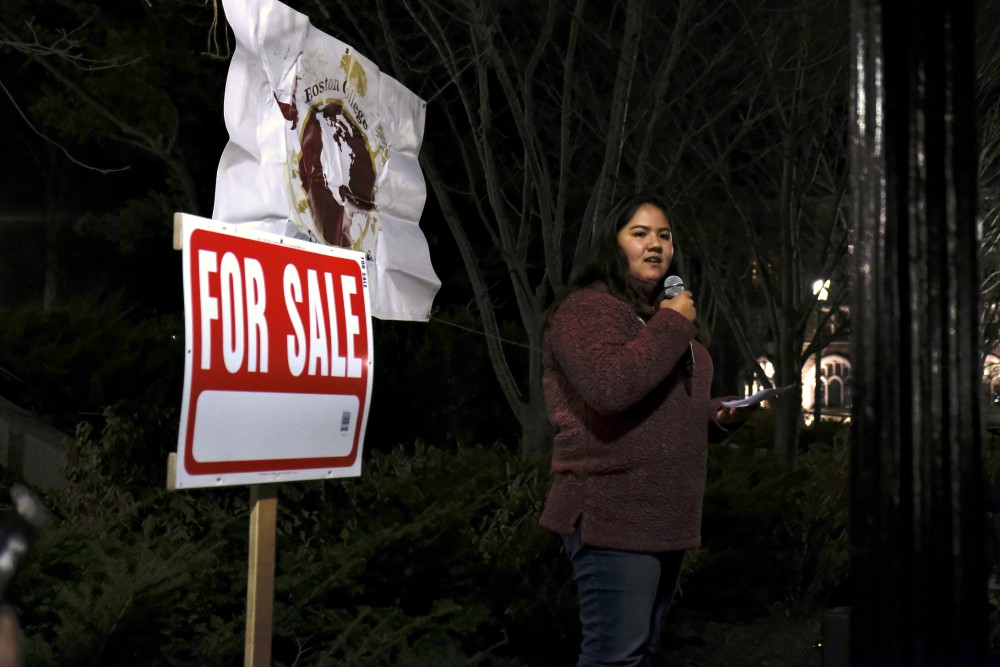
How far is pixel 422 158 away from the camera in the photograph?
823 centimetres

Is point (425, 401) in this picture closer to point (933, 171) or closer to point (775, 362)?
point (775, 362)

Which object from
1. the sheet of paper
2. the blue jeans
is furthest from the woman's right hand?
the blue jeans

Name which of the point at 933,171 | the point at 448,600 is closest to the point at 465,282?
the point at 448,600

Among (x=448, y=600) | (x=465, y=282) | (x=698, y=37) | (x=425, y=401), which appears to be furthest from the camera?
(x=465, y=282)

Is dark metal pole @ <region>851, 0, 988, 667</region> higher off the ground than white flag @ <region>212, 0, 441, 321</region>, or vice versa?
white flag @ <region>212, 0, 441, 321</region>

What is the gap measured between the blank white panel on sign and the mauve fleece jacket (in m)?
0.82

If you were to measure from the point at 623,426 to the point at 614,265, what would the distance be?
46cm

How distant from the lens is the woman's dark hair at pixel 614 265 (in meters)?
3.21

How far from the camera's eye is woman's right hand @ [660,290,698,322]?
3074mm

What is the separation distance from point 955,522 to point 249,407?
7.23 feet

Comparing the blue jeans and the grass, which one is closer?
the blue jeans

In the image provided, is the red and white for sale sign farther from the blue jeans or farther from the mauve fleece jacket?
the blue jeans

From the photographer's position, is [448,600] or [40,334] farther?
[40,334]

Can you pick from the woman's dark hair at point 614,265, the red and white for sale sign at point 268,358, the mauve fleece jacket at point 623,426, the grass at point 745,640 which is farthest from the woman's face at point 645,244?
the grass at point 745,640
